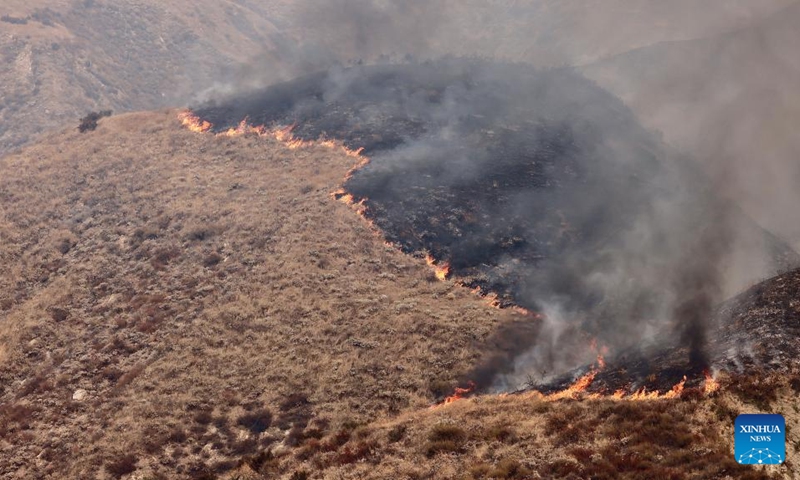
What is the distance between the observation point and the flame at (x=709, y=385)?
21.2 m

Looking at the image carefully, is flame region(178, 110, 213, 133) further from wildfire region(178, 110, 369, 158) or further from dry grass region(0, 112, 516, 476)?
dry grass region(0, 112, 516, 476)

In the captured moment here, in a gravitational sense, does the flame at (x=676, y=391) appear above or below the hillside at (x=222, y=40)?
below

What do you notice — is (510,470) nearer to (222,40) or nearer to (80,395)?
(80,395)

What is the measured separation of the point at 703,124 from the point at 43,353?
259 feet

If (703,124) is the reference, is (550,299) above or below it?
below

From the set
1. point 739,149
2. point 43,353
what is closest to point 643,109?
point 739,149

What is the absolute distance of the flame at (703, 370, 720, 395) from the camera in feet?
69.5

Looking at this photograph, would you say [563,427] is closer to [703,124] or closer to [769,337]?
[769,337]

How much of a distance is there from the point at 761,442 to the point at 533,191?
34964 millimetres

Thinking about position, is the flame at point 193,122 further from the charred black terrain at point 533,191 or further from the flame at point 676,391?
the flame at point 676,391

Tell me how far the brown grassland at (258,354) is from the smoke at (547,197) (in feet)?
11.3

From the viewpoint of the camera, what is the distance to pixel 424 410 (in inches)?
1092

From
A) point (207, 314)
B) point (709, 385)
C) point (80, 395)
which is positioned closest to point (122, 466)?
point (80, 395)

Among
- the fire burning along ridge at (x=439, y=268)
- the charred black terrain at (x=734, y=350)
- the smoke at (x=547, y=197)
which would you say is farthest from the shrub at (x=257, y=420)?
the charred black terrain at (x=734, y=350)
